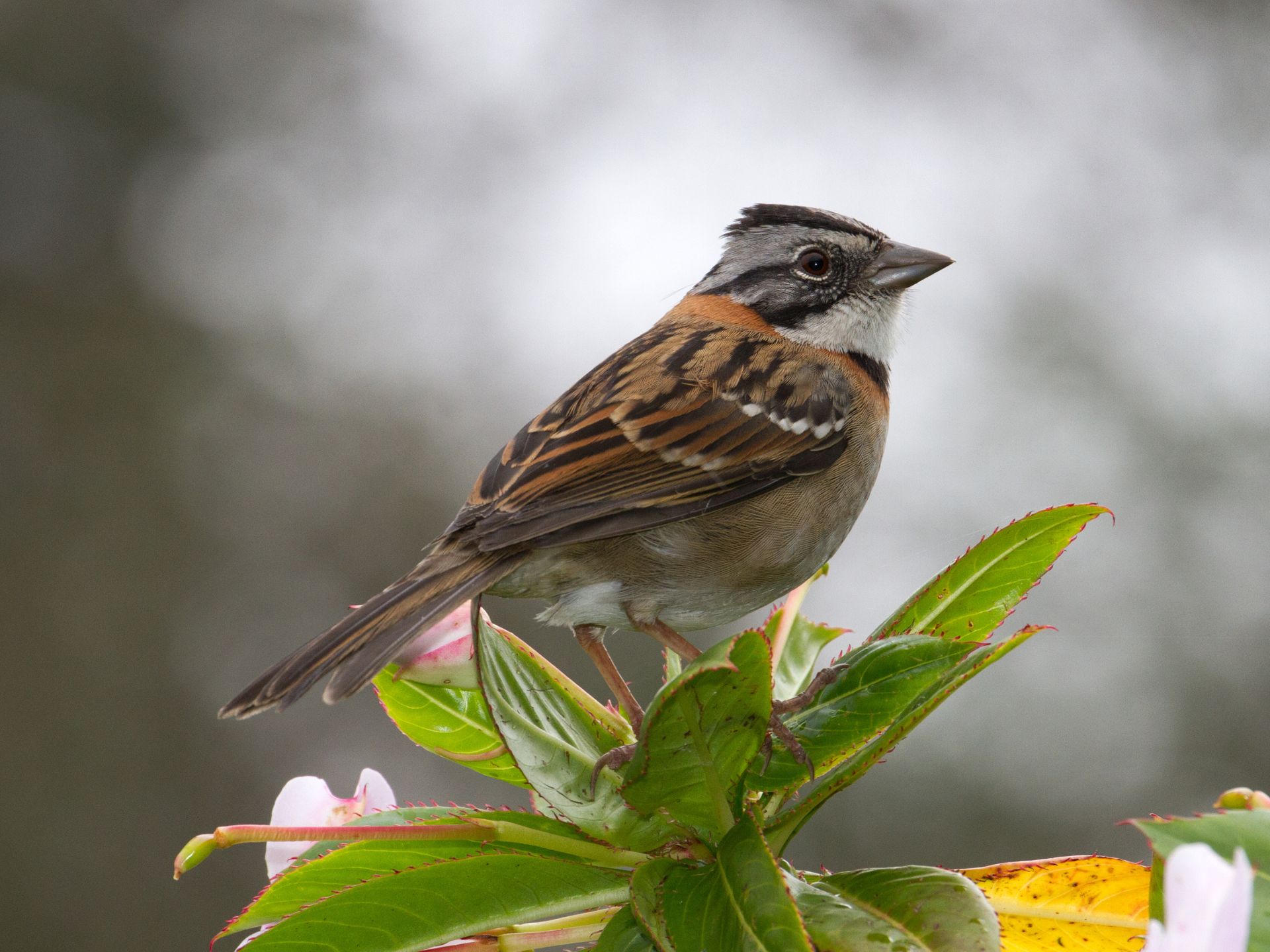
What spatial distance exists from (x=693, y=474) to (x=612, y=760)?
1146mm

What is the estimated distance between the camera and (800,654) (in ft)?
6.58

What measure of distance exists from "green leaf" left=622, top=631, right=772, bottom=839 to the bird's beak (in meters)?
2.05

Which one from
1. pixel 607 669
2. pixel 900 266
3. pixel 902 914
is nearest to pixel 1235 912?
pixel 902 914

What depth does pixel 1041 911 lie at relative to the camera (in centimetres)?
159

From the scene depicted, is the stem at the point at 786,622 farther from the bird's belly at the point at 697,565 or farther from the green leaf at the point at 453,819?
the bird's belly at the point at 697,565

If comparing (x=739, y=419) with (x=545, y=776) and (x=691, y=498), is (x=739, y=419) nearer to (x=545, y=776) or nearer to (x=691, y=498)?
(x=691, y=498)

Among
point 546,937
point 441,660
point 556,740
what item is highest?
point 441,660

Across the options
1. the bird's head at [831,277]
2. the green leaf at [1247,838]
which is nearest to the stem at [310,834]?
the green leaf at [1247,838]

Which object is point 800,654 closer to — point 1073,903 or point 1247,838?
point 1073,903

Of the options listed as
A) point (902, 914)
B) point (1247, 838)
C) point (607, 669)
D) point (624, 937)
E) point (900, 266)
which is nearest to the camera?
point (1247, 838)

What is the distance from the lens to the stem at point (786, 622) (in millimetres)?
1761

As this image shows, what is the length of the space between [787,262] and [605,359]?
65 centimetres

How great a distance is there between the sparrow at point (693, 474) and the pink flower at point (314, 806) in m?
0.30

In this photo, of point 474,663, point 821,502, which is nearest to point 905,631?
point 474,663
